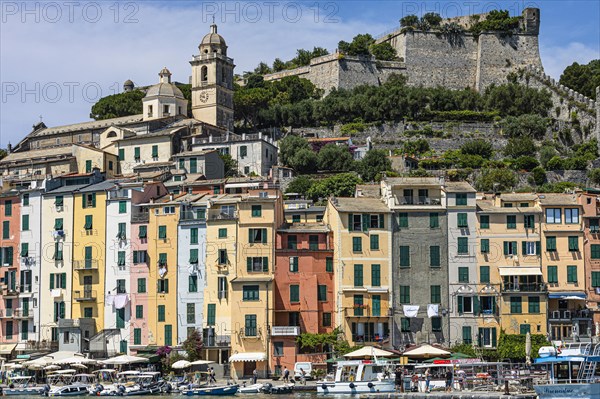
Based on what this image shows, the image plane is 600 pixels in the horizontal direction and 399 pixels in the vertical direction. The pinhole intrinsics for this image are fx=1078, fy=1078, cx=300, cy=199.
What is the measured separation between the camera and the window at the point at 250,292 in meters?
73.4

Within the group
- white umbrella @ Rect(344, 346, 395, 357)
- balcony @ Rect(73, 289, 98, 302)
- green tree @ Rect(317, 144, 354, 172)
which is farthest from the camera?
green tree @ Rect(317, 144, 354, 172)

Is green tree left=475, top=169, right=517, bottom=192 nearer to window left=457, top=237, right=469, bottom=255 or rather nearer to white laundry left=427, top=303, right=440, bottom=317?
window left=457, top=237, right=469, bottom=255

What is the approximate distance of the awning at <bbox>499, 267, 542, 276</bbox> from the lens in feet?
241

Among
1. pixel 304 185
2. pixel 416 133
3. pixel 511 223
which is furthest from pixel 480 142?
pixel 511 223

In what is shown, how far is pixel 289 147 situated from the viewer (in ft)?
386

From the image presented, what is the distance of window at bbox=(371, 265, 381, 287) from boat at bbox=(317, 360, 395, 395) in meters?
9.22

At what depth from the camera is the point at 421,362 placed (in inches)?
2734

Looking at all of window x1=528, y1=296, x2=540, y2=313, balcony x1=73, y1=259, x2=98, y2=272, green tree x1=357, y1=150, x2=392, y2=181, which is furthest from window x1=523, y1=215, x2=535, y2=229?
green tree x1=357, y1=150, x2=392, y2=181

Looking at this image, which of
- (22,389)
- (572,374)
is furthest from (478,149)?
(572,374)

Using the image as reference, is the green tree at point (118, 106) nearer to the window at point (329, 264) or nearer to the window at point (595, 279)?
the window at point (329, 264)

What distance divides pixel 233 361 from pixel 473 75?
288 feet

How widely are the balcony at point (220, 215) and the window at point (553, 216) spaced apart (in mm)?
21938

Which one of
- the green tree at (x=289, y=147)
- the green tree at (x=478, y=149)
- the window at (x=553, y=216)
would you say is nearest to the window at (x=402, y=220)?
the window at (x=553, y=216)

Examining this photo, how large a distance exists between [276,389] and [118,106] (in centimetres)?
8033
